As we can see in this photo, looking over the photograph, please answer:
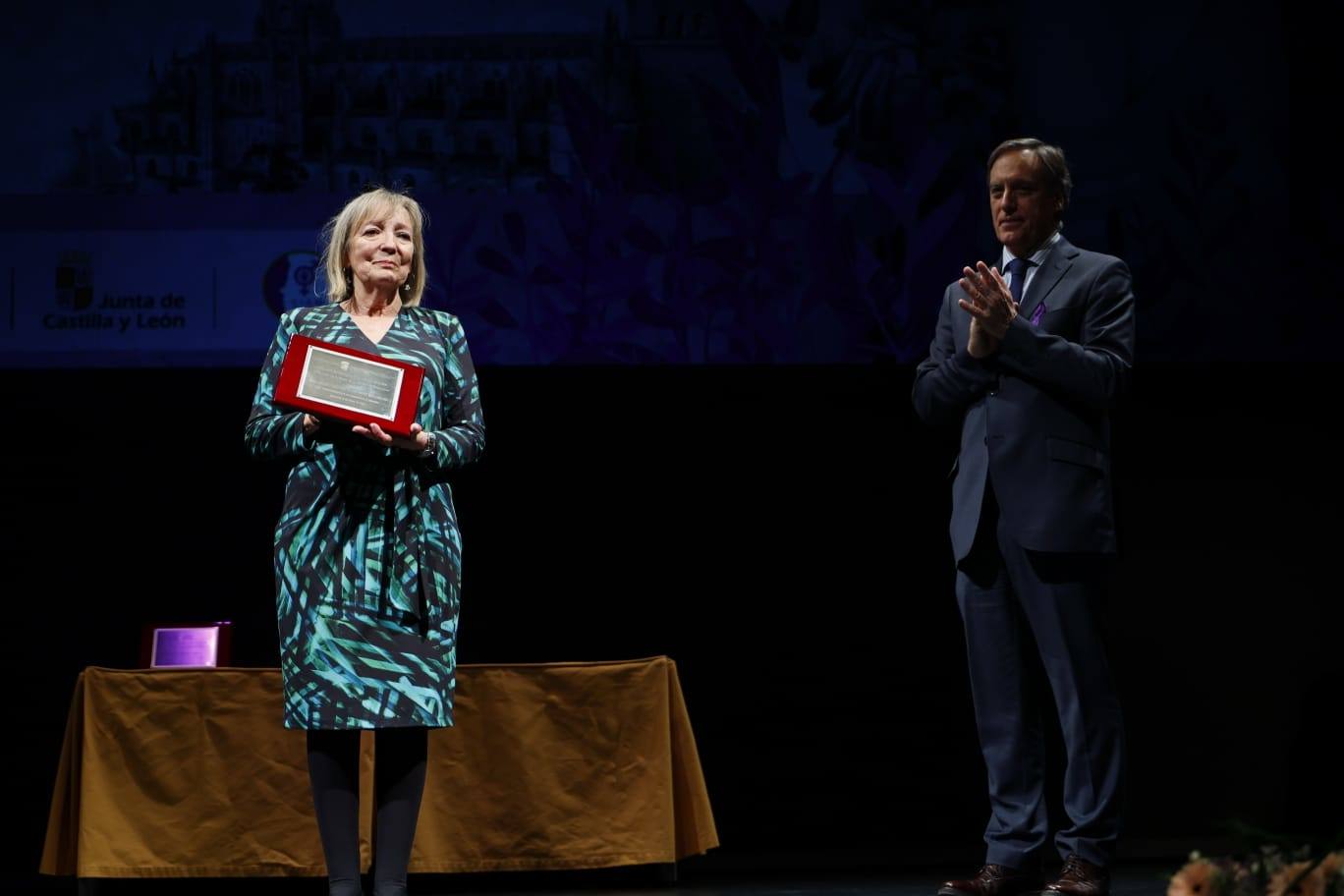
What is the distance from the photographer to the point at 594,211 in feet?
13.7

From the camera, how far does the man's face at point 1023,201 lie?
260 cm

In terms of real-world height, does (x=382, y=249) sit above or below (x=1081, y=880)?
above

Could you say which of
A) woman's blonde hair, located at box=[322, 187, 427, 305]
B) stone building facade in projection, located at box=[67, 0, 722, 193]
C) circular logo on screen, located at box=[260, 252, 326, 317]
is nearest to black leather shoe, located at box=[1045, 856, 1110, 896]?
woman's blonde hair, located at box=[322, 187, 427, 305]

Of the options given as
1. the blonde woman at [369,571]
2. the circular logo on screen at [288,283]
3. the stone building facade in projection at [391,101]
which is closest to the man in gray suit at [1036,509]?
the blonde woman at [369,571]

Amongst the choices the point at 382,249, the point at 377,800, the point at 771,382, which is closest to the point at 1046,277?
the point at 382,249

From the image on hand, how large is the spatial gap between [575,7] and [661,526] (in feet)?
5.12

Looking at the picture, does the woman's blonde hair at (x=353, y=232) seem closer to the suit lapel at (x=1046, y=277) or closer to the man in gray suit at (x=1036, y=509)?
the man in gray suit at (x=1036, y=509)

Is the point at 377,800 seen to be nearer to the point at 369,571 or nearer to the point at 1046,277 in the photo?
the point at 369,571

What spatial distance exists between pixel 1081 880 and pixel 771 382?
2.15 metres

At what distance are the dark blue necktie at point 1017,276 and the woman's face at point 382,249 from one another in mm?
1106

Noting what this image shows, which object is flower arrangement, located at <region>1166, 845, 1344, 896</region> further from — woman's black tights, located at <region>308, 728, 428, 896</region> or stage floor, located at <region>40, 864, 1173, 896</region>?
stage floor, located at <region>40, 864, 1173, 896</region>

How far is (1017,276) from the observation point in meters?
2.66

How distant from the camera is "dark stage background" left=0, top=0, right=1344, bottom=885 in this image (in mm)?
4137

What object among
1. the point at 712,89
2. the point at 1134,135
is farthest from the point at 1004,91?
the point at 712,89
